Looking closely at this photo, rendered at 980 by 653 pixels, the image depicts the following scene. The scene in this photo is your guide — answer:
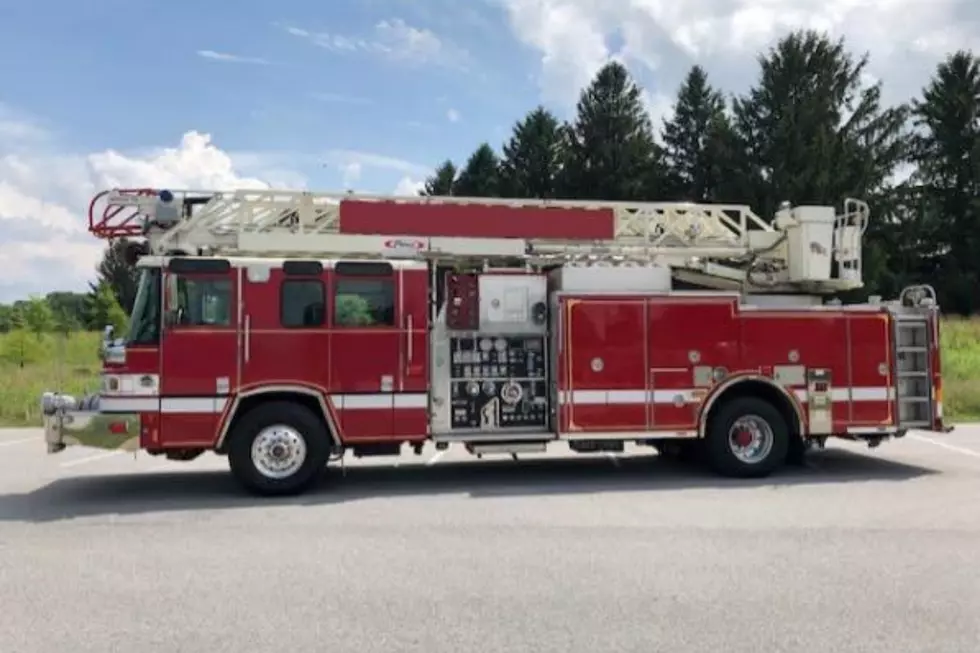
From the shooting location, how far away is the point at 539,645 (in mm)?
4684

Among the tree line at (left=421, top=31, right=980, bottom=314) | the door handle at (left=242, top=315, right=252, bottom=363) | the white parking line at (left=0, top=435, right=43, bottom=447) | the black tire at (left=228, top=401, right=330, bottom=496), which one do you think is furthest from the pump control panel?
the tree line at (left=421, top=31, right=980, bottom=314)

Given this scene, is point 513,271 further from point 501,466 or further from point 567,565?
point 567,565

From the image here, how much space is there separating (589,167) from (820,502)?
44526mm

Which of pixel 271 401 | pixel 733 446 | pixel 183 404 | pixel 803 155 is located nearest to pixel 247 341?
pixel 271 401

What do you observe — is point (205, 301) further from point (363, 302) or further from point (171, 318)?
point (363, 302)

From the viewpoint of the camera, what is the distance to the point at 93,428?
9102 millimetres

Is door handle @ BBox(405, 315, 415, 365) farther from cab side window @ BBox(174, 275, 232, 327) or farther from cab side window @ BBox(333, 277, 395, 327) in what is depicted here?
cab side window @ BBox(174, 275, 232, 327)

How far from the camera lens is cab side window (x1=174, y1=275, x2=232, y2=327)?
9.31 m

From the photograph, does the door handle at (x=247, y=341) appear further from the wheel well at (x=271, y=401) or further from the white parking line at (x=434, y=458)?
the white parking line at (x=434, y=458)

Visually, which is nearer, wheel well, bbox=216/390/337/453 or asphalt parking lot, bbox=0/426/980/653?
asphalt parking lot, bbox=0/426/980/653

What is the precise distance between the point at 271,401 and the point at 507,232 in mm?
3249

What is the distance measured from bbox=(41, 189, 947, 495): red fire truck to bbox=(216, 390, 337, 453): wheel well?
0.02 metres

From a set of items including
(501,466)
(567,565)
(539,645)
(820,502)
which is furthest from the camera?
(501,466)

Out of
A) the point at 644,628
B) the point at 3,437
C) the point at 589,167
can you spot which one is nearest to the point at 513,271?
the point at 644,628
